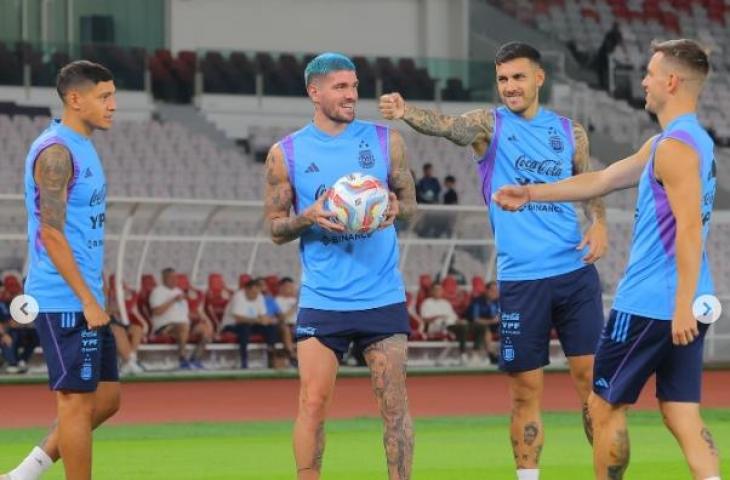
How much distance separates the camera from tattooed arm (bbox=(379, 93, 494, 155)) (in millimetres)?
9664

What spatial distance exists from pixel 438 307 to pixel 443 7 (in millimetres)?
15134

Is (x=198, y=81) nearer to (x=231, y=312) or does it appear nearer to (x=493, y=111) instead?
(x=231, y=312)

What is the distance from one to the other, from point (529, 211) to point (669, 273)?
2.24 metres

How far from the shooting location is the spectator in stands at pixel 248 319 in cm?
2642

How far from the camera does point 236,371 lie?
26.6 meters

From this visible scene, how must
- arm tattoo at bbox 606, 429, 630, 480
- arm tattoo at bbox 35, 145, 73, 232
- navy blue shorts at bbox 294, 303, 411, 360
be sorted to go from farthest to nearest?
1. navy blue shorts at bbox 294, 303, 411, 360
2. arm tattoo at bbox 35, 145, 73, 232
3. arm tattoo at bbox 606, 429, 630, 480

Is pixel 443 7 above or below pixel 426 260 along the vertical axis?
above

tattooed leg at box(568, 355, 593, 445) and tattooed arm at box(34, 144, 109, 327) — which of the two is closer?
tattooed arm at box(34, 144, 109, 327)

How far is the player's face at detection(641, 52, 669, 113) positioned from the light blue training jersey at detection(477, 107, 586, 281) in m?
2.14

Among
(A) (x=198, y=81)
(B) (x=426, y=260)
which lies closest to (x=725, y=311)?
(B) (x=426, y=260)

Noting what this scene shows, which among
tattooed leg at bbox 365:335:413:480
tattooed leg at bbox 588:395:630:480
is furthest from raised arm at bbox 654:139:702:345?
tattooed leg at bbox 365:335:413:480

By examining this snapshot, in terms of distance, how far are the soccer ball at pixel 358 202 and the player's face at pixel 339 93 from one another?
38cm

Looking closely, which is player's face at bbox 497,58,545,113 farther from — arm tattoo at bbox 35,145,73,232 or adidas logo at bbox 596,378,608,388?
arm tattoo at bbox 35,145,73,232

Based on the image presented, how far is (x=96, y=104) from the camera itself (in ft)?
33.1
